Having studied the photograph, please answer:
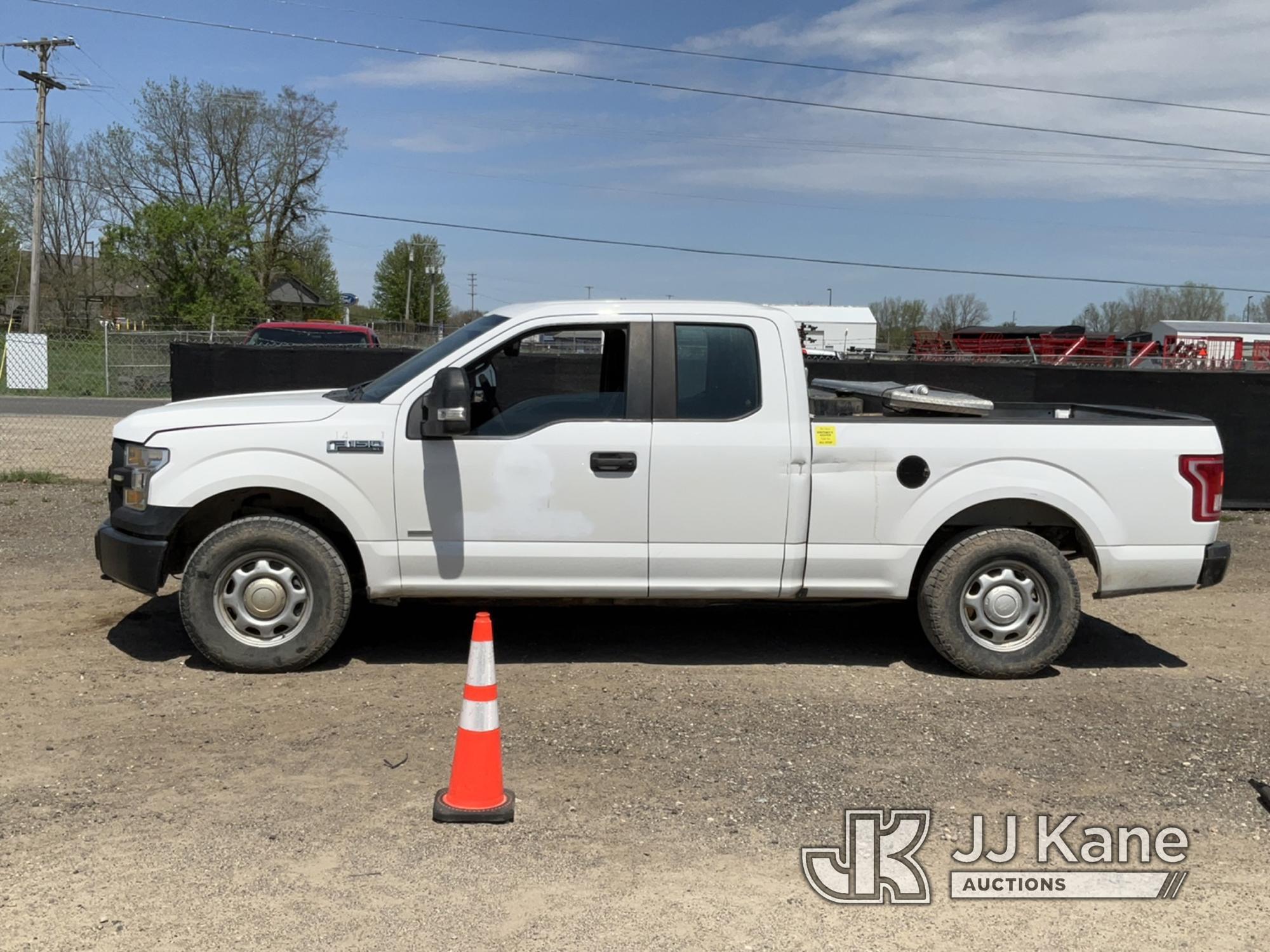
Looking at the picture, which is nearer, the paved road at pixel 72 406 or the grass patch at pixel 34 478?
the grass patch at pixel 34 478

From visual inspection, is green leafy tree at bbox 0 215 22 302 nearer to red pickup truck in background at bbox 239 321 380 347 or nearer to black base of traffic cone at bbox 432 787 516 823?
red pickup truck in background at bbox 239 321 380 347

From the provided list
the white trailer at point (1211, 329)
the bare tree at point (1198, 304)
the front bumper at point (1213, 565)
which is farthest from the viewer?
the bare tree at point (1198, 304)

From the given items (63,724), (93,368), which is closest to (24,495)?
(63,724)

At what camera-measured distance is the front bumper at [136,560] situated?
5957mm

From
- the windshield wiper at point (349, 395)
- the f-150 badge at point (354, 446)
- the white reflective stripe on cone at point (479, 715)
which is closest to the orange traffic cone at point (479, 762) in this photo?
the white reflective stripe on cone at point (479, 715)

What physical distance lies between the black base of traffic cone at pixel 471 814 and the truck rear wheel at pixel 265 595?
1923 millimetres

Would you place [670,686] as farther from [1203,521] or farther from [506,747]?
[1203,521]

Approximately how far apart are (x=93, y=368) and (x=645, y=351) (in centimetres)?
2651

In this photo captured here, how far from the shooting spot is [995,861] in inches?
163

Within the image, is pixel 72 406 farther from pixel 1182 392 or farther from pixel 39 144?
pixel 1182 392

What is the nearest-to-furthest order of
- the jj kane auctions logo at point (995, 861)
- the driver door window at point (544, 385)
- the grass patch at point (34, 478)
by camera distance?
the jj kane auctions logo at point (995, 861)
the driver door window at point (544, 385)
the grass patch at point (34, 478)

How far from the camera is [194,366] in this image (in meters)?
12.8

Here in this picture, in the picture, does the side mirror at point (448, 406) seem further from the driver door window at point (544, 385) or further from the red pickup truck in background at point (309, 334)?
the red pickup truck in background at point (309, 334)

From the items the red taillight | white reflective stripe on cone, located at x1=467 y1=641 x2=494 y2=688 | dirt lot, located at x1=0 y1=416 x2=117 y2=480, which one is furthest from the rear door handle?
dirt lot, located at x1=0 y1=416 x2=117 y2=480
